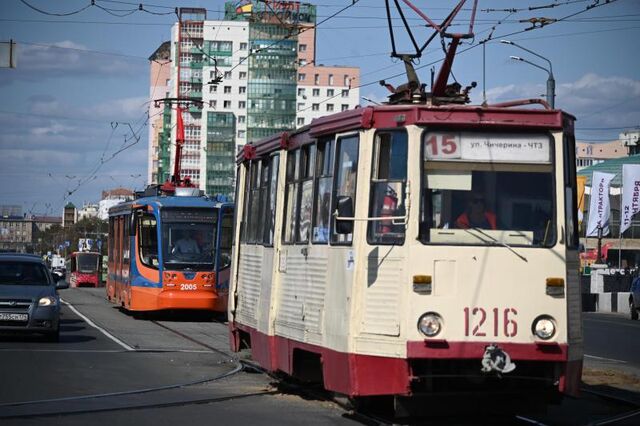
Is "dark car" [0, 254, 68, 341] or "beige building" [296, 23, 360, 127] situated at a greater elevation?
"beige building" [296, 23, 360, 127]

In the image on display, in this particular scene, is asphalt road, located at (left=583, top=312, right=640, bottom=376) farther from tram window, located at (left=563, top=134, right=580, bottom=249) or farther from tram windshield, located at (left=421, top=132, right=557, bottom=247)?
tram windshield, located at (left=421, top=132, right=557, bottom=247)

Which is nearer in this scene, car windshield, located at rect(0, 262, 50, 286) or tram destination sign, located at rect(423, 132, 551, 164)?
tram destination sign, located at rect(423, 132, 551, 164)

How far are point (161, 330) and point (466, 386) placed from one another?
16.8m

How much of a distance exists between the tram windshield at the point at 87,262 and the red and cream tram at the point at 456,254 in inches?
3102

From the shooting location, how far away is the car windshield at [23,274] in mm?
22531

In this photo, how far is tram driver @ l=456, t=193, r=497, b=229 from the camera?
10.9 metres

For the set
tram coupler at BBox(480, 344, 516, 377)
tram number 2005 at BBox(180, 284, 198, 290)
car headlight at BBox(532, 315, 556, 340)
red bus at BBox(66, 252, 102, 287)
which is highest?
car headlight at BBox(532, 315, 556, 340)

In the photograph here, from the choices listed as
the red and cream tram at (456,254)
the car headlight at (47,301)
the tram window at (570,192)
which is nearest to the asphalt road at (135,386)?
the car headlight at (47,301)

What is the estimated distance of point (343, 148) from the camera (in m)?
12.0

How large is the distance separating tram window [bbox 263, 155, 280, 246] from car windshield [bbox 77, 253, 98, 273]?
75526 millimetres

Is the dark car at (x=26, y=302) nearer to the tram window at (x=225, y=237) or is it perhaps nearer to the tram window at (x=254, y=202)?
the tram window at (x=254, y=202)

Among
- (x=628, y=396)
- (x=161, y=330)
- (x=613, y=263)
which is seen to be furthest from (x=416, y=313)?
(x=613, y=263)

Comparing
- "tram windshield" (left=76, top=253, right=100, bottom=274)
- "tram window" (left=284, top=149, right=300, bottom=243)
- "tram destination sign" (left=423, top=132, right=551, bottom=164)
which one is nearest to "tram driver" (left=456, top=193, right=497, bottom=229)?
"tram destination sign" (left=423, top=132, right=551, bottom=164)

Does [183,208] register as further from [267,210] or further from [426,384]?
[426,384]
